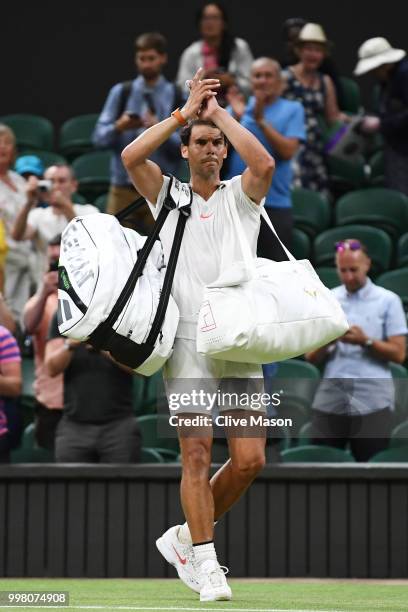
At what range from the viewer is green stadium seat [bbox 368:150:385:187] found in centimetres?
1202

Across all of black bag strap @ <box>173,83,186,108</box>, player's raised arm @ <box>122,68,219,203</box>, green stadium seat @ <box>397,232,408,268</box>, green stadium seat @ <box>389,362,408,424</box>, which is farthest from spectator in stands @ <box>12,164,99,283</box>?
player's raised arm @ <box>122,68,219,203</box>

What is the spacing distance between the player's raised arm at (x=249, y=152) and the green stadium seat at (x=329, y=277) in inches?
152

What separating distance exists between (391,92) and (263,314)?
5700mm

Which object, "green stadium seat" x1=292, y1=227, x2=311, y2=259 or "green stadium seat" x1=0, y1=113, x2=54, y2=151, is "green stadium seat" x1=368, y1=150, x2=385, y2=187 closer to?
"green stadium seat" x1=292, y1=227, x2=311, y2=259

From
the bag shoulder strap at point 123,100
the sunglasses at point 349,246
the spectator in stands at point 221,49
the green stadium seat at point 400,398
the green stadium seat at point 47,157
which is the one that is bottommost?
the green stadium seat at point 400,398

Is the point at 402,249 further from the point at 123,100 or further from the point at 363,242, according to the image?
the point at 123,100

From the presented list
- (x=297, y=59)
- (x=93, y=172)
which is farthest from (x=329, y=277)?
(x=93, y=172)

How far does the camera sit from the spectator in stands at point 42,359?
27.9 feet

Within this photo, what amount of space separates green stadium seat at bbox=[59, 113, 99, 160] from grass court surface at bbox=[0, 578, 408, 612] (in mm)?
5695

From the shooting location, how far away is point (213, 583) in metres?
5.73

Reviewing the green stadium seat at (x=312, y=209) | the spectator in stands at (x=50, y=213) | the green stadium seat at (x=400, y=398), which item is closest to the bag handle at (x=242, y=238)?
the green stadium seat at (x=400, y=398)

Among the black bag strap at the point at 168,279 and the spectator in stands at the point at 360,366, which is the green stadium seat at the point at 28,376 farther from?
the black bag strap at the point at 168,279

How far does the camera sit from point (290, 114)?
970 cm

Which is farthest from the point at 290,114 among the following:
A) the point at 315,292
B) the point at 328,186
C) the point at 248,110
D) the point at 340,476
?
the point at 315,292
